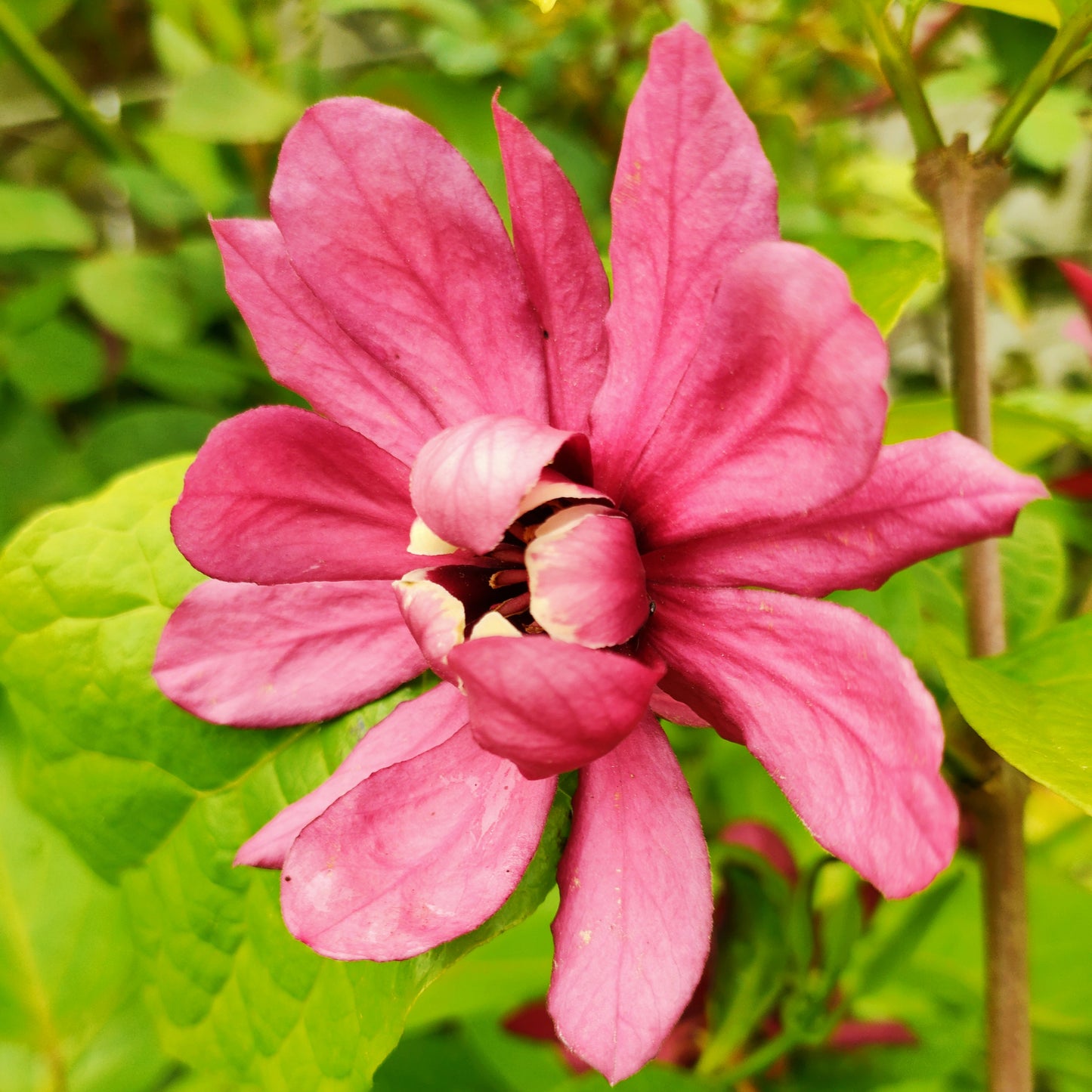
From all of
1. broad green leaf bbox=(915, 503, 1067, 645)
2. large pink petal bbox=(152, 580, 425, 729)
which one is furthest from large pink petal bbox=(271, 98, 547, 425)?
broad green leaf bbox=(915, 503, 1067, 645)

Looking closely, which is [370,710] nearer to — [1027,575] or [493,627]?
[493,627]

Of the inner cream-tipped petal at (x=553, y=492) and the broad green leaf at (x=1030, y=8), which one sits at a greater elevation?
the broad green leaf at (x=1030, y=8)

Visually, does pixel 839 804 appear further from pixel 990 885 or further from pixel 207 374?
pixel 207 374

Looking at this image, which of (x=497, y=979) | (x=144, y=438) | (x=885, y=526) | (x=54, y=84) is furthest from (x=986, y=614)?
(x=54, y=84)

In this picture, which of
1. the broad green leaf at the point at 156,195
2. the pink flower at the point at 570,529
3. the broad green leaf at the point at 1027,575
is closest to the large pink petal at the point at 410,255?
the pink flower at the point at 570,529

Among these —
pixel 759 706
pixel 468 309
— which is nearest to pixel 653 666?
pixel 759 706

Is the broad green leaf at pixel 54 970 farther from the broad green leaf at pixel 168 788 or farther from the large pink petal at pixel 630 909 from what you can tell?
the large pink petal at pixel 630 909

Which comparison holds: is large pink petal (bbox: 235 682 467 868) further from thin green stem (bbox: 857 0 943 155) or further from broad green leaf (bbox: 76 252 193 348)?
broad green leaf (bbox: 76 252 193 348)
